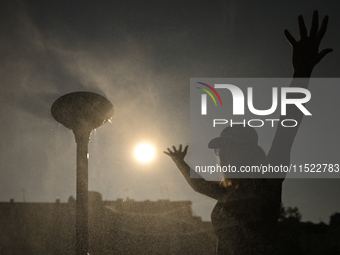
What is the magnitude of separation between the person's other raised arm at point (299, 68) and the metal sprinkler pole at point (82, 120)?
264 centimetres

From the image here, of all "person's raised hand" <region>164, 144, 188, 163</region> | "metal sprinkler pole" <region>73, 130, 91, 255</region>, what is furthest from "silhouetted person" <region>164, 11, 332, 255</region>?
"metal sprinkler pole" <region>73, 130, 91, 255</region>

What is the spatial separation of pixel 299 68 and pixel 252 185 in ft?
1.50

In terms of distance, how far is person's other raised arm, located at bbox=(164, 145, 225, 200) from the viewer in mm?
1060

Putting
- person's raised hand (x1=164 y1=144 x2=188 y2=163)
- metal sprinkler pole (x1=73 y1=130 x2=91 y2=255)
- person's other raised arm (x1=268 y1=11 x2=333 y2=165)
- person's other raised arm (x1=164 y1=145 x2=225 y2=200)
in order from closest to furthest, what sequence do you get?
1. person's other raised arm (x1=268 y1=11 x2=333 y2=165)
2. person's other raised arm (x1=164 y1=145 x2=225 y2=200)
3. person's raised hand (x1=164 y1=144 x2=188 y2=163)
4. metal sprinkler pole (x1=73 y1=130 x2=91 y2=255)

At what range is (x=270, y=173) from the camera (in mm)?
768

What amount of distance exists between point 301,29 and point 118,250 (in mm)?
6450

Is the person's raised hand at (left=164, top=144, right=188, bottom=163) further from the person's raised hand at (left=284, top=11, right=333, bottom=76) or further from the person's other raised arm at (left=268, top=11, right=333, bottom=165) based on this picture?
the person's raised hand at (left=284, top=11, right=333, bottom=76)

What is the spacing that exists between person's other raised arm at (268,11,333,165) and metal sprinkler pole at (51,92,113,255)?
8.66 feet

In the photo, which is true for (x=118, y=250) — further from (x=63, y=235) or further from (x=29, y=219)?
(x=29, y=219)

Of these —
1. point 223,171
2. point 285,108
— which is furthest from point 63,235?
point 285,108

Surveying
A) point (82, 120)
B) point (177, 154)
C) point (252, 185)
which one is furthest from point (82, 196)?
point (252, 185)

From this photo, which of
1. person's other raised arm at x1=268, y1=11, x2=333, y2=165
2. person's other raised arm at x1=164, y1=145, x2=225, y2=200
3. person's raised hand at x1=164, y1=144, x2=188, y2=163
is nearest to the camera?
person's other raised arm at x1=268, y1=11, x2=333, y2=165

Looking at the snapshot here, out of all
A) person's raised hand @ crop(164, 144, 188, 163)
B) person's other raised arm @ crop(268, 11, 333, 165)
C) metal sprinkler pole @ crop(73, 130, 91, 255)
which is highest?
person's other raised arm @ crop(268, 11, 333, 165)

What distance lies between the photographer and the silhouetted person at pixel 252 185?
2.38 feet
